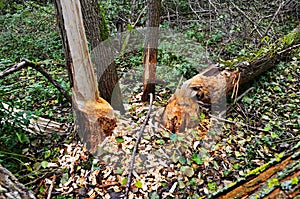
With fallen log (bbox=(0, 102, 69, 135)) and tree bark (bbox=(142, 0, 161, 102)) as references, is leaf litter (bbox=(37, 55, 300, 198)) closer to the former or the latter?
fallen log (bbox=(0, 102, 69, 135))

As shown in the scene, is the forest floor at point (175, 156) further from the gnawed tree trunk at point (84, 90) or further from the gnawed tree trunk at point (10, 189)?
the gnawed tree trunk at point (10, 189)

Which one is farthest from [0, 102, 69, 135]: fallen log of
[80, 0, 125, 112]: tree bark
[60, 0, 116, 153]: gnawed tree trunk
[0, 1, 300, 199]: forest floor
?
[80, 0, 125, 112]: tree bark

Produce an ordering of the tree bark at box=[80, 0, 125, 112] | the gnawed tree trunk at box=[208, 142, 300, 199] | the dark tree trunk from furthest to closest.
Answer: the tree bark at box=[80, 0, 125, 112], the dark tree trunk, the gnawed tree trunk at box=[208, 142, 300, 199]

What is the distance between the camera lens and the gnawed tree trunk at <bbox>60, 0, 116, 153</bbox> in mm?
2211

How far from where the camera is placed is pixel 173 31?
5770 mm

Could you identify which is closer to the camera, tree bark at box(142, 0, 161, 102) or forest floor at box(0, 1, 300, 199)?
forest floor at box(0, 1, 300, 199)

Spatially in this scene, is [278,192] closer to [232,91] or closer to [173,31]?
[232,91]

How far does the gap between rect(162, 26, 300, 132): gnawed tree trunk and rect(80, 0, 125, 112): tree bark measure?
27.7 inches

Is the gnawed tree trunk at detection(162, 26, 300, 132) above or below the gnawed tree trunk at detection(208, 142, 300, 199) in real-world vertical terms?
above

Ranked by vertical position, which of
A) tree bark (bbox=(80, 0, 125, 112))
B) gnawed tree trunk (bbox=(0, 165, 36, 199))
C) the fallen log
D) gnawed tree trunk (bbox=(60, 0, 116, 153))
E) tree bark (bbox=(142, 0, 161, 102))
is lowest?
gnawed tree trunk (bbox=(0, 165, 36, 199))

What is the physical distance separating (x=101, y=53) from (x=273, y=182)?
234 centimetres

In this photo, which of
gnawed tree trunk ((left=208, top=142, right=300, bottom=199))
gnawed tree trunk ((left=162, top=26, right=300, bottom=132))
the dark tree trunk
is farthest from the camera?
gnawed tree trunk ((left=162, top=26, right=300, bottom=132))

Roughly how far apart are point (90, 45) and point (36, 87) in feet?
2.82

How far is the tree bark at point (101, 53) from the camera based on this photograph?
267cm
